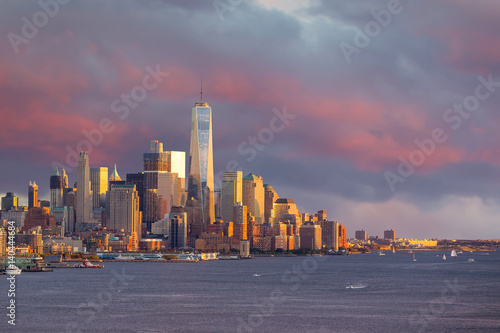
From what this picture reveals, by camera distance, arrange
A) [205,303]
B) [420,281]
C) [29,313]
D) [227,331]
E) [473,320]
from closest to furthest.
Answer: [227,331]
[473,320]
[29,313]
[205,303]
[420,281]

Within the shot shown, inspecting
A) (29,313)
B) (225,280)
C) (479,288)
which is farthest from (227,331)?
(225,280)

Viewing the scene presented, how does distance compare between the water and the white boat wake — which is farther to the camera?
the white boat wake

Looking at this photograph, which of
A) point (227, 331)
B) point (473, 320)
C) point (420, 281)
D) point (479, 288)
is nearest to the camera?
point (227, 331)

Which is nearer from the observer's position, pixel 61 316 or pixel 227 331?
pixel 227 331

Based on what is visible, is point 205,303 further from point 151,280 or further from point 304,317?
point 151,280

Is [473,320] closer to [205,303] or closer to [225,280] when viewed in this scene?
[205,303]

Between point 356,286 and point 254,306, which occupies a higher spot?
point 356,286

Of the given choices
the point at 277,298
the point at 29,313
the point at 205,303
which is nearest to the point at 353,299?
the point at 277,298

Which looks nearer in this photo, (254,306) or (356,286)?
(254,306)

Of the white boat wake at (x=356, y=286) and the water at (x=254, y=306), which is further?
the white boat wake at (x=356, y=286)
